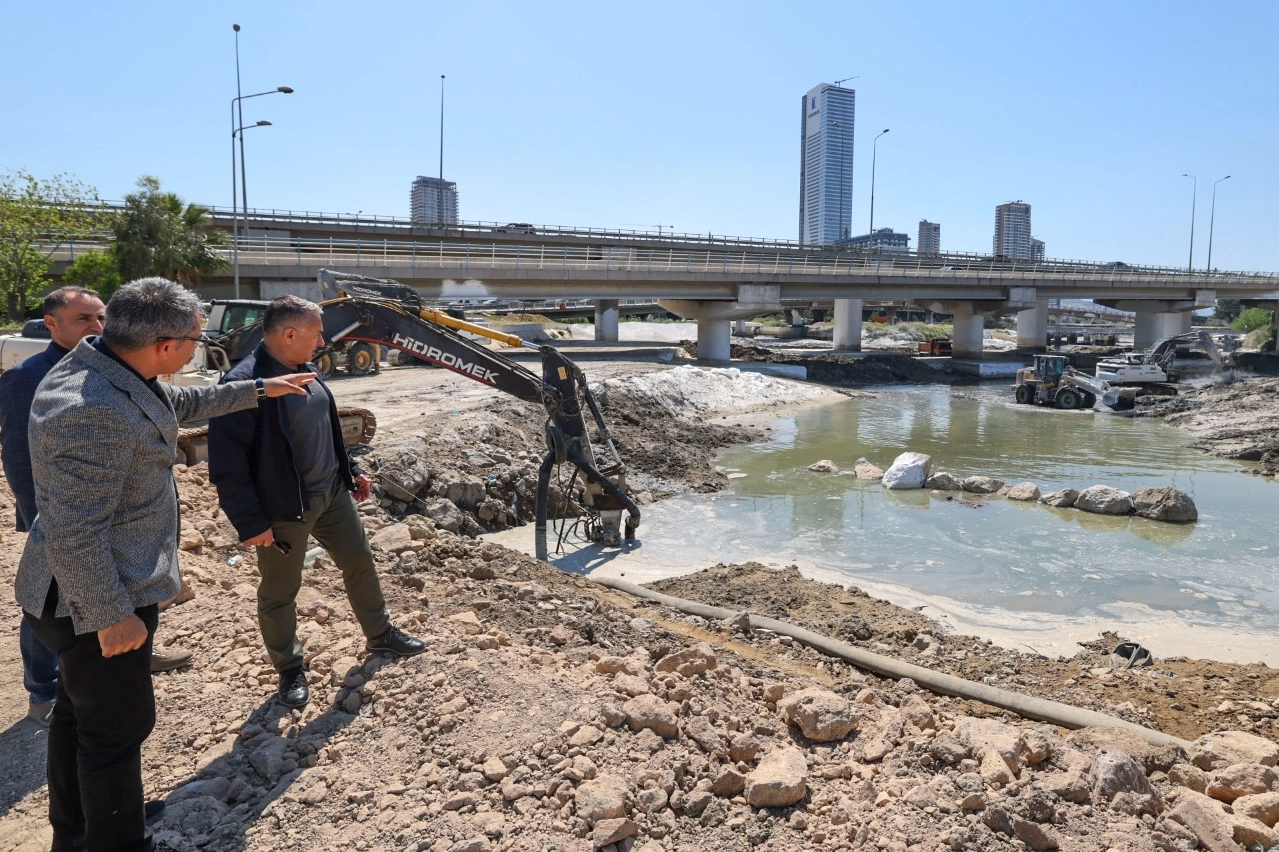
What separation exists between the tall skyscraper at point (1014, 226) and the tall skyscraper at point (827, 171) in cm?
5488

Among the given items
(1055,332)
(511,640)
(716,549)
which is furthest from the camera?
(1055,332)

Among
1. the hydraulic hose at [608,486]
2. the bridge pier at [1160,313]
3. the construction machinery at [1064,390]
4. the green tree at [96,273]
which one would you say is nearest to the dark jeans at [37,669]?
the hydraulic hose at [608,486]

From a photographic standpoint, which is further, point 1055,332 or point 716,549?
point 1055,332

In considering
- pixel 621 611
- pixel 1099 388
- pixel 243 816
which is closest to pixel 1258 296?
pixel 1099 388

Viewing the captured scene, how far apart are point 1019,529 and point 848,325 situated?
37.4 meters

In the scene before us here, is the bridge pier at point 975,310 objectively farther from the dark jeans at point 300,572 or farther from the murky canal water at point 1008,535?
the dark jeans at point 300,572

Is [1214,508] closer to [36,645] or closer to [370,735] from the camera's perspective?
[370,735]

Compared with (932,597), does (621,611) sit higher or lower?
higher

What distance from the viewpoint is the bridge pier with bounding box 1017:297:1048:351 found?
5312cm

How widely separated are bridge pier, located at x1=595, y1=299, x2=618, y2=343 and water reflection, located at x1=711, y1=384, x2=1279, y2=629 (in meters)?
27.7

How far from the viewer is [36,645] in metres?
3.91

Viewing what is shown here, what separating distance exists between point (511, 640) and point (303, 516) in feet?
5.13

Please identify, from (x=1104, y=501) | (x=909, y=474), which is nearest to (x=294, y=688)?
(x=909, y=474)

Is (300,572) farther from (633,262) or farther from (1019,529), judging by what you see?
(633,262)
